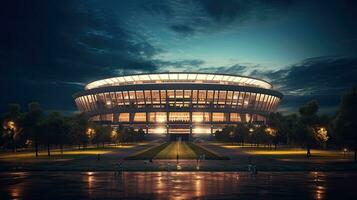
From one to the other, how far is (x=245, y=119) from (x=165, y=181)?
167 m

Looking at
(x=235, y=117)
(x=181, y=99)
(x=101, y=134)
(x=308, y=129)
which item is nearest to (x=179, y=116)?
(x=181, y=99)

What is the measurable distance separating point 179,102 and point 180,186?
15630 cm

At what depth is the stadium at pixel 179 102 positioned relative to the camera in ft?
592

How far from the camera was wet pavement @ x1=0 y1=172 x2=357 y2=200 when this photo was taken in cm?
2234

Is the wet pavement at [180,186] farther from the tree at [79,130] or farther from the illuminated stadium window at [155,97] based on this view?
the illuminated stadium window at [155,97]

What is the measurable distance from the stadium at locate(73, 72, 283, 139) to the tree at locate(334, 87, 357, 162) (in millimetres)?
127386

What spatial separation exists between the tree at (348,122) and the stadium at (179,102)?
127386 mm

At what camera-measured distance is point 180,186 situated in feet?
86.6

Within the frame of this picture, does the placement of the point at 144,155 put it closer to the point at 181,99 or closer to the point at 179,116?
the point at 181,99

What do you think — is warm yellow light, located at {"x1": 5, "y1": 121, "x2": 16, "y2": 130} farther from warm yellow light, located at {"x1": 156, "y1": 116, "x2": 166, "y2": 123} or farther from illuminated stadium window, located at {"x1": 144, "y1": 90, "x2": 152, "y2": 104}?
warm yellow light, located at {"x1": 156, "y1": 116, "x2": 166, "y2": 123}

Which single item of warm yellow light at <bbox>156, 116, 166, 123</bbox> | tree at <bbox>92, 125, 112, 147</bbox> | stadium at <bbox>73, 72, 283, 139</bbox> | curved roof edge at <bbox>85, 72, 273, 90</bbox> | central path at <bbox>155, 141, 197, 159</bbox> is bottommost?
central path at <bbox>155, 141, 197, 159</bbox>

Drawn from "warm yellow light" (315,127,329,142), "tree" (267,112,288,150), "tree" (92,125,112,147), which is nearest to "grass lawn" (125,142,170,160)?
"warm yellow light" (315,127,329,142)

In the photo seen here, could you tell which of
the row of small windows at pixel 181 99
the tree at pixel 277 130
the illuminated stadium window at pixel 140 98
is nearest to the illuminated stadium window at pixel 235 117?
the row of small windows at pixel 181 99

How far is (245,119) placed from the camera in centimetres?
19288
